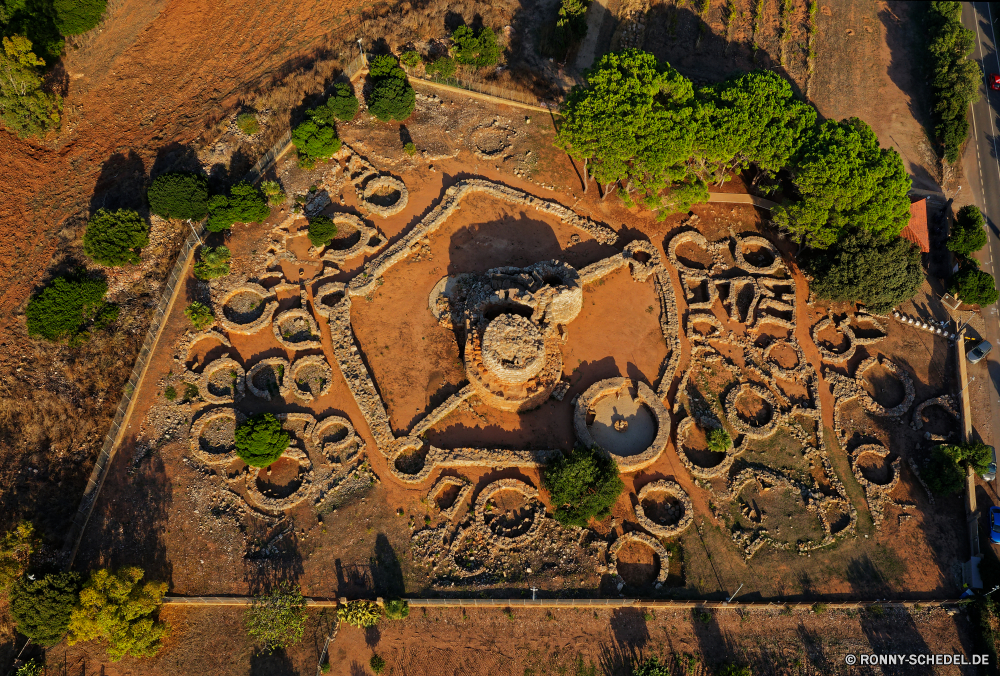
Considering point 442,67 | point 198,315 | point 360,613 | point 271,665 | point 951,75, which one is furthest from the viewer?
point 951,75

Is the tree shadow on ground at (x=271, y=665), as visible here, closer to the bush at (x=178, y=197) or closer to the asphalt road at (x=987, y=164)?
the bush at (x=178, y=197)

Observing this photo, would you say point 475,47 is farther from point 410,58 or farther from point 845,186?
point 845,186

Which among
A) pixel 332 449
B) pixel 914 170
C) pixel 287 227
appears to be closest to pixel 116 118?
pixel 287 227

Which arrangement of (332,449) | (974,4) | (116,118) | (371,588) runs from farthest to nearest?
(974,4) < (116,118) < (332,449) < (371,588)

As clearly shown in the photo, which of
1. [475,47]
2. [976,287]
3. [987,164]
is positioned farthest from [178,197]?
[987,164]

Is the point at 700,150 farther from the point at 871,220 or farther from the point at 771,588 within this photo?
the point at 771,588

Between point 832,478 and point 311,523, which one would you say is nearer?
point 311,523
